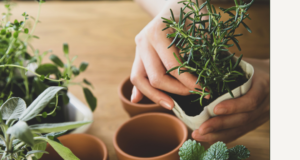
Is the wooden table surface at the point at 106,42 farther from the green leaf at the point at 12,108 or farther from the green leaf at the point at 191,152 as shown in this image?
the green leaf at the point at 12,108

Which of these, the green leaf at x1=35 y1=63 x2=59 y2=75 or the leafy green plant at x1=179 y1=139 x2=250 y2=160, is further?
the green leaf at x1=35 y1=63 x2=59 y2=75

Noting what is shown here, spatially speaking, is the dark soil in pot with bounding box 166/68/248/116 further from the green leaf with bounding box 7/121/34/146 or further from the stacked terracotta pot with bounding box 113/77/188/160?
the green leaf with bounding box 7/121/34/146

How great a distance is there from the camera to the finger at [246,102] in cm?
53

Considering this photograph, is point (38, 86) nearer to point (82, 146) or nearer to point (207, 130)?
point (82, 146)

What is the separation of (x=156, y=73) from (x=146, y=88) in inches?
2.1

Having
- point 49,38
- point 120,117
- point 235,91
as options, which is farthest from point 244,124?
point 49,38

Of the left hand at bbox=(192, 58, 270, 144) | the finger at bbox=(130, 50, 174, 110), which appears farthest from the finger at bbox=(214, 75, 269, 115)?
the finger at bbox=(130, 50, 174, 110)

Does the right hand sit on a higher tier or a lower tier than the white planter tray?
higher

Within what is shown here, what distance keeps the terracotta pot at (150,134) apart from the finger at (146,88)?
59 millimetres

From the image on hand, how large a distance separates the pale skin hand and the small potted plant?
0.02 m

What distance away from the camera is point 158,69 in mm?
580

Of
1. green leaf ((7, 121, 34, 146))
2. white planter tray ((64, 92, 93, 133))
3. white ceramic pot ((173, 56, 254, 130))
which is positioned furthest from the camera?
white planter tray ((64, 92, 93, 133))

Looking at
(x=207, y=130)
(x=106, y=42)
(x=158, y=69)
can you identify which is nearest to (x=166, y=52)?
(x=158, y=69)

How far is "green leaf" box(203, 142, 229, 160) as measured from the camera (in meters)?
0.39
